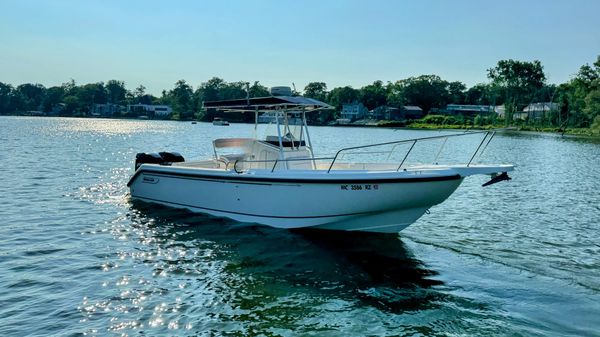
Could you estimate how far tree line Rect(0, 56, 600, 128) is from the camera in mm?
91688

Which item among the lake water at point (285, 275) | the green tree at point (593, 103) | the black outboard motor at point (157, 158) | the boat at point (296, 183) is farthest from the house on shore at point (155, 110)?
the boat at point (296, 183)

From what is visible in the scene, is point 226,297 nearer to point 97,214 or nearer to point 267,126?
point 267,126

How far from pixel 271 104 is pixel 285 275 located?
5097 mm

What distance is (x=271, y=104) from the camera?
40.4ft

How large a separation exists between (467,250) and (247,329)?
6.23m

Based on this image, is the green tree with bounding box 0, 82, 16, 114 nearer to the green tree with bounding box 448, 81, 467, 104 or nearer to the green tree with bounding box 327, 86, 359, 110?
the green tree with bounding box 327, 86, 359, 110

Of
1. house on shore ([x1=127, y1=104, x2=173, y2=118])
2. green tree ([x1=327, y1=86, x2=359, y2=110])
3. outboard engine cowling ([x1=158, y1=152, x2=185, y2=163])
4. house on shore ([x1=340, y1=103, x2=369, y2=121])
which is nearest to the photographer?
outboard engine cowling ([x1=158, y1=152, x2=185, y2=163])

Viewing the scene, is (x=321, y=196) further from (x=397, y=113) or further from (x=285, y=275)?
(x=397, y=113)

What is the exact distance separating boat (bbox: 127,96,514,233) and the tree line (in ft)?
232

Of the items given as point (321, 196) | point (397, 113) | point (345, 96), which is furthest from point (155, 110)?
point (321, 196)

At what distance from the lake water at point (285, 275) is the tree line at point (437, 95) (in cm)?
7224

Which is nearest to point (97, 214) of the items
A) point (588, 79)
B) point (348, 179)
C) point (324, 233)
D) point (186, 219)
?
point (186, 219)

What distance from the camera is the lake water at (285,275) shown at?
690 centimetres

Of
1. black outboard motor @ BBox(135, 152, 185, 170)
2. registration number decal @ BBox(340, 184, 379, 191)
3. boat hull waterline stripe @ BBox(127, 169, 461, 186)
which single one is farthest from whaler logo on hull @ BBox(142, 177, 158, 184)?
registration number decal @ BBox(340, 184, 379, 191)
